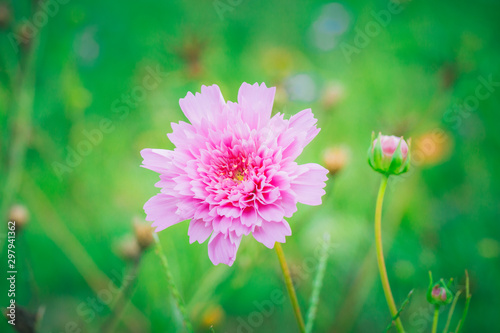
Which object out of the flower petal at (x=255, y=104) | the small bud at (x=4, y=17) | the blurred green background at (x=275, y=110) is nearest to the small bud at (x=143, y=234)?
the blurred green background at (x=275, y=110)

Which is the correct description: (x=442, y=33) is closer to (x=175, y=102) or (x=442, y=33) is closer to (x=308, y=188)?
(x=175, y=102)

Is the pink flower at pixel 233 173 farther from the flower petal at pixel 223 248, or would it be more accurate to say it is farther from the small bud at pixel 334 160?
the small bud at pixel 334 160

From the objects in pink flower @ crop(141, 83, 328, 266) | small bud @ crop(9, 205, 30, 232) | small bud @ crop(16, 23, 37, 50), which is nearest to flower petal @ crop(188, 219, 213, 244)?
pink flower @ crop(141, 83, 328, 266)

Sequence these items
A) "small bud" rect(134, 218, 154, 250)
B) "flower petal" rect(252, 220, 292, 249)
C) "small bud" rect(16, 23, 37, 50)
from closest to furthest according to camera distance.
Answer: "flower petal" rect(252, 220, 292, 249)
"small bud" rect(134, 218, 154, 250)
"small bud" rect(16, 23, 37, 50)

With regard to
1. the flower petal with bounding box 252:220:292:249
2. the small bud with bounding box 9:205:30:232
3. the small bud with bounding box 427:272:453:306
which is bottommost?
the small bud with bounding box 427:272:453:306

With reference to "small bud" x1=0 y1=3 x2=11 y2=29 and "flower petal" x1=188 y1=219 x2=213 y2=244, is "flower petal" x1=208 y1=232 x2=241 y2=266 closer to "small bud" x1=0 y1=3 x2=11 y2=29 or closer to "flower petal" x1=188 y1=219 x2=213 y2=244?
"flower petal" x1=188 y1=219 x2=213 y2=244

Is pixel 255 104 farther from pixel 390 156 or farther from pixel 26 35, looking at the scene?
pixel 26 35

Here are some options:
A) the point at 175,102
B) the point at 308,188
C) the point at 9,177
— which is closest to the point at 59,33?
the point at 175,102

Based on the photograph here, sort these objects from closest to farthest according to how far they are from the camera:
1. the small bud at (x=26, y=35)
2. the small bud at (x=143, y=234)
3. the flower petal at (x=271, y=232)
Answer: the flower petal at (x=271, y=232) < the small bud at (x=143, y=234) < the small bud at (x=26, y=35)
